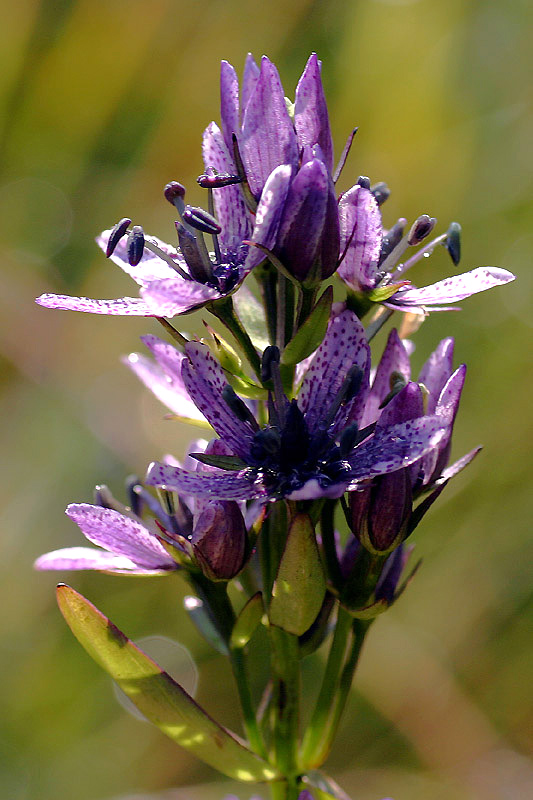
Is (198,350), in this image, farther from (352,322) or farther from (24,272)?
(24,272)

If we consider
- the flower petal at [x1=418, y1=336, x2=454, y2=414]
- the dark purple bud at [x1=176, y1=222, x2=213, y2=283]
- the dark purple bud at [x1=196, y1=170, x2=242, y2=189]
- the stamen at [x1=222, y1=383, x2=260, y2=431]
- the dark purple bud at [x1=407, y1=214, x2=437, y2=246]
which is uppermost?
the dark purple bud at [x1=196, y1=170, x2=242, y2=189]

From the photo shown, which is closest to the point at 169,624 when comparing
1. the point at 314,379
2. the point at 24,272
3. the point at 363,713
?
the point at 363,713

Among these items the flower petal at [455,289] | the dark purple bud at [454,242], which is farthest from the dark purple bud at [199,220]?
the dark purple bud at [454,242]

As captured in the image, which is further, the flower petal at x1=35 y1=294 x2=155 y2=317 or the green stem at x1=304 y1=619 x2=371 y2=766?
the green stem at x1=304 y1=619 x2=371 y2=766

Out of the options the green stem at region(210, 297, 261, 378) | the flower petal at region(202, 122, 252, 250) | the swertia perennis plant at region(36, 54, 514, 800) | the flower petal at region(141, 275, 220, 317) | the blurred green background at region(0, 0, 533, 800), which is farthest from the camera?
the blurred green background at region(0, 0, 533, 800)

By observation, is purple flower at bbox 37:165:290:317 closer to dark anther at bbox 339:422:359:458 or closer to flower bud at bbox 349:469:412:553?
dark anther at bbox 339:422:359:458

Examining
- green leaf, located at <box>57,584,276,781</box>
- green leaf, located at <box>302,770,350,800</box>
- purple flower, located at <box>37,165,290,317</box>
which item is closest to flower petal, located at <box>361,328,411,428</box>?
purple flower, located at <box>37,165,290,317</box>

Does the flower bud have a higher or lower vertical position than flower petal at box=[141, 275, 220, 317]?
lower

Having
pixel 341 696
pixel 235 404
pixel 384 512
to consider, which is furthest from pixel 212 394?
pixel 341 696
